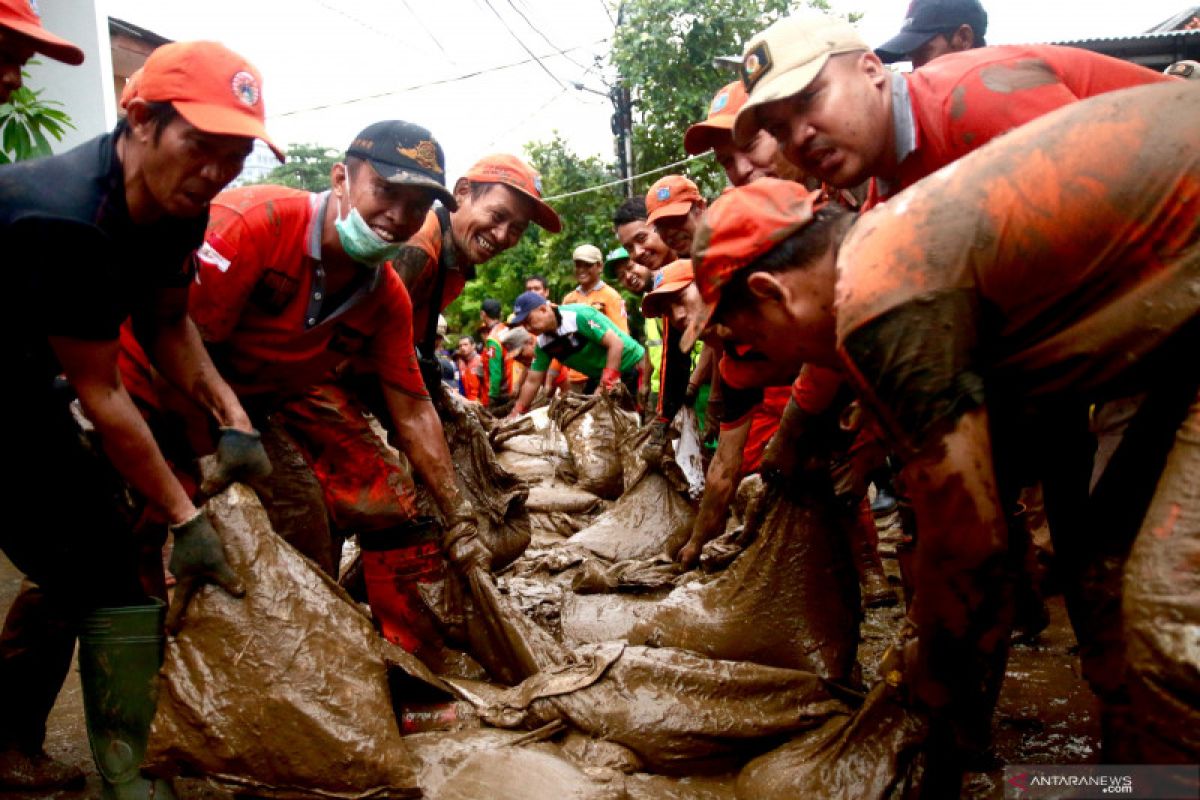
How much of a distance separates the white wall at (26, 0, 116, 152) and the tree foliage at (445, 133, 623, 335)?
4602mm

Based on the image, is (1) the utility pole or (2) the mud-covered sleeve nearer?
(2) the mud-covered sleeve

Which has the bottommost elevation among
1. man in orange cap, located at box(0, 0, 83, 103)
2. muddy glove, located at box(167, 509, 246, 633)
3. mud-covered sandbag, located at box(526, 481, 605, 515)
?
mud-covered sandbag, located at box(526, 481, 605, 515)

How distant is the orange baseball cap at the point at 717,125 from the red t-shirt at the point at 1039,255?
1.80 meters

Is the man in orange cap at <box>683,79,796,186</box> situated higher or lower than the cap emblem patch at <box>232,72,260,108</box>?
lower

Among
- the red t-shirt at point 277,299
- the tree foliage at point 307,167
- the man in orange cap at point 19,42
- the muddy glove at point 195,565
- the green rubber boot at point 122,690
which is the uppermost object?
the man in orange cap at point 19,42

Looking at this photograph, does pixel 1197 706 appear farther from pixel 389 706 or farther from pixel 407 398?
pixel 407 398

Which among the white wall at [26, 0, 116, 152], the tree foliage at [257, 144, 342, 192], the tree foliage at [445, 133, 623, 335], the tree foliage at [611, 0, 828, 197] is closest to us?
the white wall at [26, 0, 116, 152]

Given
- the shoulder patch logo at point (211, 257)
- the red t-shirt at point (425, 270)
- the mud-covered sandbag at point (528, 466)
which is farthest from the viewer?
the mud-covered sandbag at point (528, 466)

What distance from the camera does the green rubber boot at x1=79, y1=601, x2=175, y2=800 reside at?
2070mm

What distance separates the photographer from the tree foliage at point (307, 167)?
3102 centimetres

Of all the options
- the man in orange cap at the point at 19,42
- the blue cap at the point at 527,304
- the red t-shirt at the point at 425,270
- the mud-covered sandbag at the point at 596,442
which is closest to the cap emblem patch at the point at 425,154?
the red t-shirt at the point at 425,270

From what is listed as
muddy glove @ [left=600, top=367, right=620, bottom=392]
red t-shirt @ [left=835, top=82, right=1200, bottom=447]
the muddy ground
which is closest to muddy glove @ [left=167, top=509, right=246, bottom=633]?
the muddy ground

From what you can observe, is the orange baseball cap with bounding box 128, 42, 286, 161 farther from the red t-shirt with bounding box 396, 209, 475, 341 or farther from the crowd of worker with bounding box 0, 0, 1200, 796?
the red t-shirt with bounding box 396, 209, 475, 341
